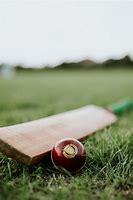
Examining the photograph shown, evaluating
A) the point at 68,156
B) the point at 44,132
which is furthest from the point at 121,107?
the point at 68,156

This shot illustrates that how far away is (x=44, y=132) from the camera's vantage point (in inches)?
87.4

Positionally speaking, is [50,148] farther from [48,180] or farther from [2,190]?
[2,190]

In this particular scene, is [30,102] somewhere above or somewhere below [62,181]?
above

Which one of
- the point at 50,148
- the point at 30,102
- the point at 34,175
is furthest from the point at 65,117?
the point at 30,102

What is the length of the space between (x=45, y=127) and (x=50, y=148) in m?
0.35

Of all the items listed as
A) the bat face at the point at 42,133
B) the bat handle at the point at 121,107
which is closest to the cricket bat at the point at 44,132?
the bat face at the point at 42,133

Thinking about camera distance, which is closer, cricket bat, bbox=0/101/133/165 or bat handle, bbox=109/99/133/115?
cricket bat, bbox=0/101/133/165

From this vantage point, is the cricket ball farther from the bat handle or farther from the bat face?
the bat handle

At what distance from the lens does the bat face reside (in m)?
1.81

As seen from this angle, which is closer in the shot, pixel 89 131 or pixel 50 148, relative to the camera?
pixel 50 148

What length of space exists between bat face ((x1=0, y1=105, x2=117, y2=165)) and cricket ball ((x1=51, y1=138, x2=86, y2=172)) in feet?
0.31

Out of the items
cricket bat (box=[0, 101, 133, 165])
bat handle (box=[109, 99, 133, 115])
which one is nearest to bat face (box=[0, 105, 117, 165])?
cricket bat (box=[0, 101, 133, 165])

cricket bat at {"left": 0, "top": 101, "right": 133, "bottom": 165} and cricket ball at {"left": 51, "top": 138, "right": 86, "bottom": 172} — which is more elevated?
cricket bat at {"left": 0, "top": 101, "right": 133, "bottom": 165}

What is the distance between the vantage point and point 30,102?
5.14 meters
